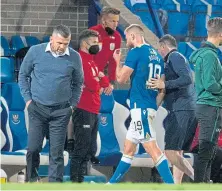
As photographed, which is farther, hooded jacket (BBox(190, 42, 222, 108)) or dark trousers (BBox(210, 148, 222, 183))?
dark trousers (BBox(210, 148, 222, 183))

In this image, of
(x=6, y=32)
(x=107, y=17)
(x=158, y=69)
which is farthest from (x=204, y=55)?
(x=6, y=32)

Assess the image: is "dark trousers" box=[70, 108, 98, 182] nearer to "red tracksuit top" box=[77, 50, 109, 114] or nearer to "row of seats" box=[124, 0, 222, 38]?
"red tracksuit top" box=[77, 50, 109, 114]

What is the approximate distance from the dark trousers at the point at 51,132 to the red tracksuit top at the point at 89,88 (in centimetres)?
117

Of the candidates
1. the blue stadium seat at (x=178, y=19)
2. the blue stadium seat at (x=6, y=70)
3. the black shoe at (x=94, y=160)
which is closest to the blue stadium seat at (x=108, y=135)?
the black shoe at (x=94, y=160)

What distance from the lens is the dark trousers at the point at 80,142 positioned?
13461 mm

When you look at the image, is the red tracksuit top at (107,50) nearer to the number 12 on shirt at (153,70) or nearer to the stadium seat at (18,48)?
the stadium seat at (18,48)

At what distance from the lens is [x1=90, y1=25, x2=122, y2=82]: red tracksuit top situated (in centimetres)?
1500

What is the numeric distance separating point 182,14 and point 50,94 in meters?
7.43

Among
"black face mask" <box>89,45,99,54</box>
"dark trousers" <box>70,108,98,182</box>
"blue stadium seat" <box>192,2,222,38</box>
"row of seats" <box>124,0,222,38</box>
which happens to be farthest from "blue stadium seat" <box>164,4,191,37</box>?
"dark trousers" <box>70,108,98,182</box>

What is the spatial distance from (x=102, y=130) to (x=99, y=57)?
934 mm

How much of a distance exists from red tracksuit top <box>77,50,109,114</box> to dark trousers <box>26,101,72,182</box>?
3.83 feet

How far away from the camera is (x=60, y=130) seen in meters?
12.3

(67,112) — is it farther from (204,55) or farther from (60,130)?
(204,55)

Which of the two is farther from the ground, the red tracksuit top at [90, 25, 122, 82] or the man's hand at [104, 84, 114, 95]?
the red tracksuit top at [90, 25, 122, 82]
